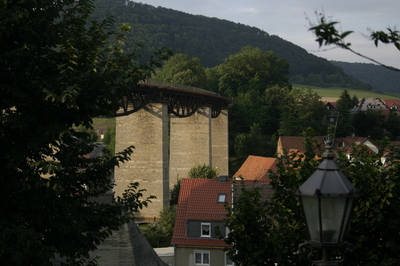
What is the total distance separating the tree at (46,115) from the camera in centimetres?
825

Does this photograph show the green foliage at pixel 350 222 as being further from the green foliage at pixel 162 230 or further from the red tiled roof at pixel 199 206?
the green foliage at pixel 162 230

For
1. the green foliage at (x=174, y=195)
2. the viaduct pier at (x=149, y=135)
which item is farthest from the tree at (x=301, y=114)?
the green foliage at (x=174, y=195)

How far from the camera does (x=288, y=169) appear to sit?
404 inches

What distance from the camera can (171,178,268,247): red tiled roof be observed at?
29.7 m

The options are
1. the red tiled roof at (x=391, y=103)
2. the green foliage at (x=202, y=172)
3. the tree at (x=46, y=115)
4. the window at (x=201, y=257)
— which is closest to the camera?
the tree at (x=46, y=115)

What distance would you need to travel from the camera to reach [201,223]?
29969mm

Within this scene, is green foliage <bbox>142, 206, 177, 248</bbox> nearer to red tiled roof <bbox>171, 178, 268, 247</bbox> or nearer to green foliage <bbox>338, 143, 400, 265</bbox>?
red tiled roof <bbox>171, 178, 268, 247</bbox>

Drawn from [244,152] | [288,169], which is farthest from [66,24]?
[244,152]

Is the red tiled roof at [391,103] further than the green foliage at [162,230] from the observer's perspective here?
Yes

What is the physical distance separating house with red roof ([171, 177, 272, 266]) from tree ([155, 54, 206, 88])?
56693mm

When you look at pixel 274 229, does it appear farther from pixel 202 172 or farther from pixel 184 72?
pixel 184 72

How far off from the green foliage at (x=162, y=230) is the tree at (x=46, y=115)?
3001 cm

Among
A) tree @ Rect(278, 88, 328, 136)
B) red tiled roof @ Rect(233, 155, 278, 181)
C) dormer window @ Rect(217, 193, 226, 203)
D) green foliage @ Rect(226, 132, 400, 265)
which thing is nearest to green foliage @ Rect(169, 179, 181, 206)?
red tiled roof @ Rect(233, 155, 278, 181)

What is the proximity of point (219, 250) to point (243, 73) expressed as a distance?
2440 inches
